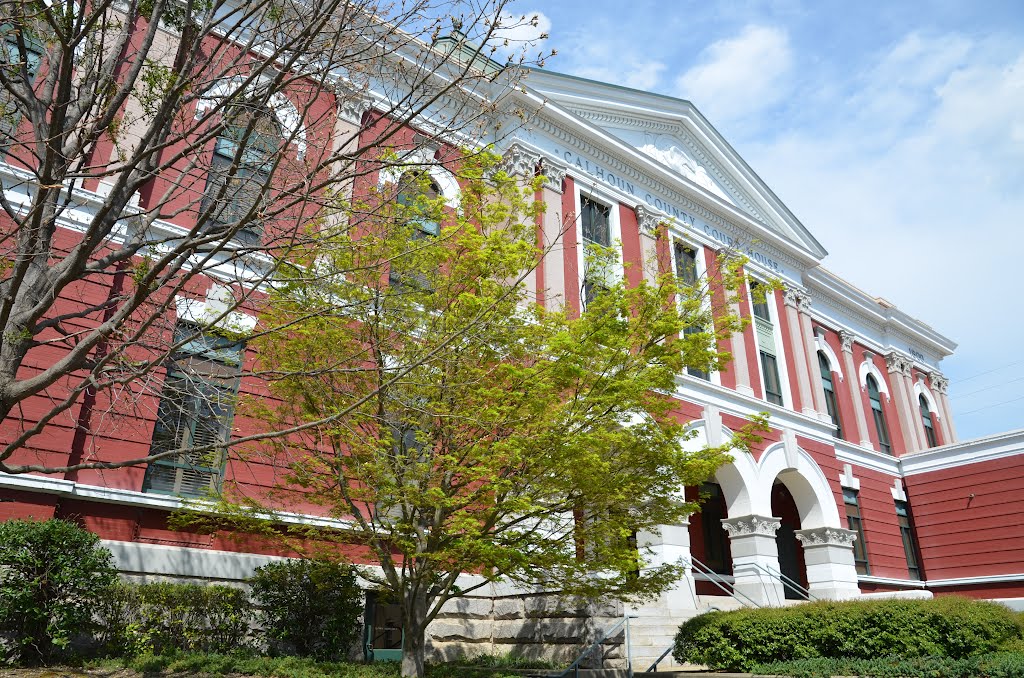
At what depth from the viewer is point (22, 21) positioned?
616cm

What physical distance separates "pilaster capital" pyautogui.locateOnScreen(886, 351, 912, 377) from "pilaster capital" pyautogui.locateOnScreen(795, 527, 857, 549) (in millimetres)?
10637

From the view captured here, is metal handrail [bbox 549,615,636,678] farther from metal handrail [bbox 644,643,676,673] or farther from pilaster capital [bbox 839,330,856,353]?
pilaster capital [bbox 839,330,856,353]

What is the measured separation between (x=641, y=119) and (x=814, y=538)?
13.1 metres

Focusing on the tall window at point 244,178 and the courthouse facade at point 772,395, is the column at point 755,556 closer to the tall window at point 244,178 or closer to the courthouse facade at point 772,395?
the courthouse facade at point 772,395

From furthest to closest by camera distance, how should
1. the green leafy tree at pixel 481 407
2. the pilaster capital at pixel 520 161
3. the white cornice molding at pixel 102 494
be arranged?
the pilaster capital at pixel 520 161, the white cornice molding at pixel 102 494, the green leafy tree at pixel 481 407

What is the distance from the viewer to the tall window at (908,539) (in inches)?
979

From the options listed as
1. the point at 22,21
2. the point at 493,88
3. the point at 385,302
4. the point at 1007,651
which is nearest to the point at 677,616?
the point at 1007,651

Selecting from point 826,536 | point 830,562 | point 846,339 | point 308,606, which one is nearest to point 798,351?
point 846,339

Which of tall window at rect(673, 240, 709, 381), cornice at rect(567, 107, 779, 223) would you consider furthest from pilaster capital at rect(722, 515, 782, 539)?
cornice at rect(567, 107, 779, 223)

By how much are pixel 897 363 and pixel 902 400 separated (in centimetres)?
151

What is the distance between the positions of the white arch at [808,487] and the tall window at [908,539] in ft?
18.6

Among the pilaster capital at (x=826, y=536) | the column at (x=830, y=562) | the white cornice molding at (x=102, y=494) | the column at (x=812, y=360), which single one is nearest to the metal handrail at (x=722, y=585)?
the column at (x=830, y=562)

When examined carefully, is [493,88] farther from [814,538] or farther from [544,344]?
[814,538]

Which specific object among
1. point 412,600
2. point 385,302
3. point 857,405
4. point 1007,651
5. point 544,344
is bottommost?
point 1007,651
